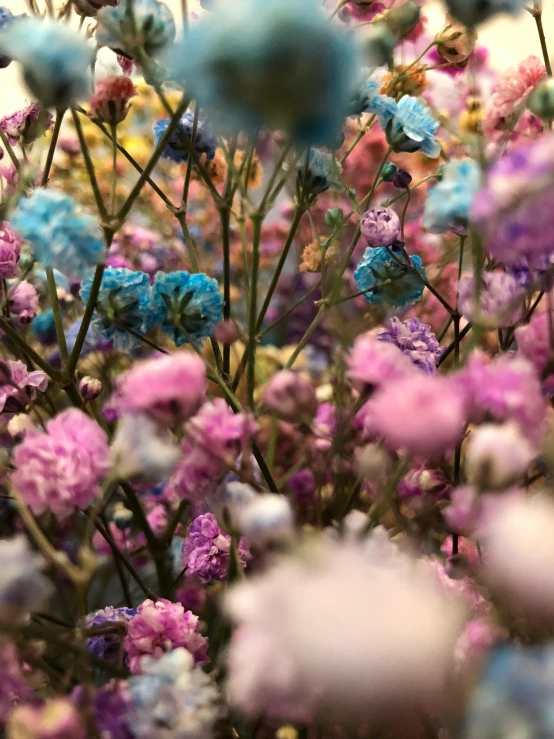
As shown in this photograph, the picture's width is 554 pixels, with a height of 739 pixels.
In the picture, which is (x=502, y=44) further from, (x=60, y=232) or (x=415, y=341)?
(x=60, y=232)

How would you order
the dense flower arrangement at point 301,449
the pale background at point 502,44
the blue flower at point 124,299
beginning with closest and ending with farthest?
1. the dense flower arrangement at point 301,449
2. the blue flower at point 124,299
3. the pale background at point 502,44

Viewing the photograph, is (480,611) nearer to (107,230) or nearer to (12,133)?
(107,230)

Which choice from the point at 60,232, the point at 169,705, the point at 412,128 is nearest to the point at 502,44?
the point at 412,128

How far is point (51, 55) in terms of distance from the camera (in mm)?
290

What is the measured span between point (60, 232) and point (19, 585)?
0.15m

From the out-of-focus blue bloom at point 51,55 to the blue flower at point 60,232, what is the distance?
5 cm

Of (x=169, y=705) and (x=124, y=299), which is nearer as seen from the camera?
(x=169, y=705)

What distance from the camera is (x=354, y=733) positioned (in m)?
0.25

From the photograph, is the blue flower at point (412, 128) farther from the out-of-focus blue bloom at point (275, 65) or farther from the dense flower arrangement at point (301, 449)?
the out-of-focus blue bloom at point (275, 65)

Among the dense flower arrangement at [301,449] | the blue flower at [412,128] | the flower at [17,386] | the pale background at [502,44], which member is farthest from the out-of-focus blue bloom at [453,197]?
the pale background at [502,44]

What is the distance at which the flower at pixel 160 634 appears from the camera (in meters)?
0.32

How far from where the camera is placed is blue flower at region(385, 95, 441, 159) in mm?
432

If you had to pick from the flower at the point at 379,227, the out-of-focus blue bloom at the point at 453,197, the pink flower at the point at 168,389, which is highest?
the flower at the point at 379,227

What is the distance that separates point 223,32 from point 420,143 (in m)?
0.27
